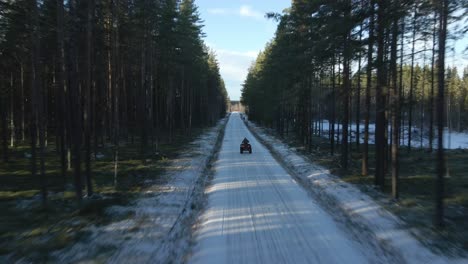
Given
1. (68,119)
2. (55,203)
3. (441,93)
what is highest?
(441,93)

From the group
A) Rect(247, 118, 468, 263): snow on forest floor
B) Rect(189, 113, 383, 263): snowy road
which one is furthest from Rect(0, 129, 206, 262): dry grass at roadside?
Rect(247, 118, 468, 263): snow on forest floor

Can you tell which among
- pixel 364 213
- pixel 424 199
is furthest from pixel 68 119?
pixel 424 199

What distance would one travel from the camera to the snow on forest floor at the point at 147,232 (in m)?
8.03

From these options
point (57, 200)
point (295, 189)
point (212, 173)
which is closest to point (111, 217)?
point (57, 200)

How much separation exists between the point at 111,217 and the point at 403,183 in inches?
499

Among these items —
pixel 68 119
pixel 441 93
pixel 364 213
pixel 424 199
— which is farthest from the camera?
pixel 68 119

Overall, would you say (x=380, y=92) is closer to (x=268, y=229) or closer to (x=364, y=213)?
(x=364, y=213)

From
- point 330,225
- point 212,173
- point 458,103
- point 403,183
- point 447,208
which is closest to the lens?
point 330,225

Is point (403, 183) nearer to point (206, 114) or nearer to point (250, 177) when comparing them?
point (250, 177)

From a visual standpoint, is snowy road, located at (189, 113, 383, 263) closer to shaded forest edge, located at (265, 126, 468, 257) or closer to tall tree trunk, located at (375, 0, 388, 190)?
shaded forest edge, located at (265, 126, 468, 257)

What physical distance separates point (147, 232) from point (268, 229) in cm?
312

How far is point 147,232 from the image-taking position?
9.76m

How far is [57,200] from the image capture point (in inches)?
518

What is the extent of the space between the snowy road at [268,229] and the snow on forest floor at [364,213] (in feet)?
2.09
